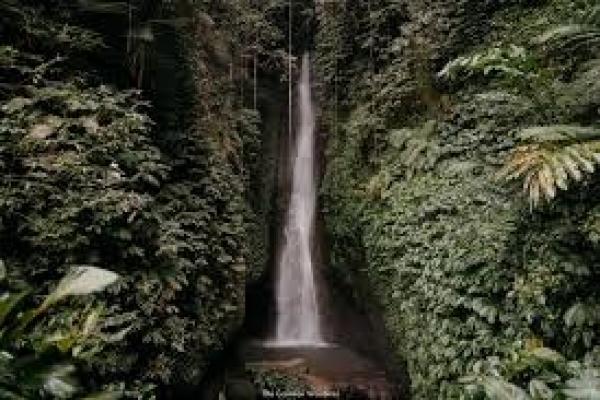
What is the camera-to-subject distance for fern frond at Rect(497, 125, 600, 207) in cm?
395

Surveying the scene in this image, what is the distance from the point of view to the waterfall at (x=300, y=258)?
41.0 feet

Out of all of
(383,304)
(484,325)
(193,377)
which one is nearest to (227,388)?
(193,377)

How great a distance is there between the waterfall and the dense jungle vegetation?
2.35 metres

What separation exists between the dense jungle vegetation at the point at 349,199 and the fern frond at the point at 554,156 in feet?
0.07

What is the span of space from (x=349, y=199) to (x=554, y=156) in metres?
6.30

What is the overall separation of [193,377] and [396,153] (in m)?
4.73

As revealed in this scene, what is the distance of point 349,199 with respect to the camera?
1027 cm

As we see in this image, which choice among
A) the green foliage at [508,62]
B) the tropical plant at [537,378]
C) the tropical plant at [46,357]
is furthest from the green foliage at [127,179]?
the green foliage at [508,62]

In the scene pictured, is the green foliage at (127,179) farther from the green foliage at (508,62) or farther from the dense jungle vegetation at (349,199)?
the green foliage at (508,62)

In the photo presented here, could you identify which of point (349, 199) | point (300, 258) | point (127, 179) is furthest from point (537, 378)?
point (300, 258)

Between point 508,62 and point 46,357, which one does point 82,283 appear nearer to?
point 46,357

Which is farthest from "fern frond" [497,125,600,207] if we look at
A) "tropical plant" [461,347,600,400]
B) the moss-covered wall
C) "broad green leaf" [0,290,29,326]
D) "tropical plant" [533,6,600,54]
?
"broad green leaf" [0,290,29,326]

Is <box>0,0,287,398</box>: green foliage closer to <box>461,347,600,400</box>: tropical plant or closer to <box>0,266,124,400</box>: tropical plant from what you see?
<box>0,266,124,400</box>: tropical plant

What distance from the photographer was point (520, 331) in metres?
4.48
